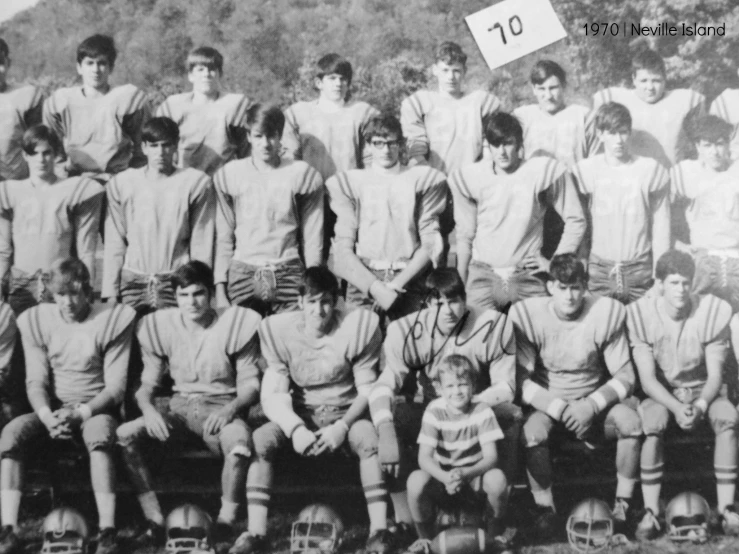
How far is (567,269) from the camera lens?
3.26 metres

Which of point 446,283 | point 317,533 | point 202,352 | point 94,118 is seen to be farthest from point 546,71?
point 317,533

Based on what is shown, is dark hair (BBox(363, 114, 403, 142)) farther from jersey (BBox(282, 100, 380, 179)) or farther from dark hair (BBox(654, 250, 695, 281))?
dark hair (BBox(654, 250, 695, 281))

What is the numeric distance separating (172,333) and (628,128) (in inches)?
76.2

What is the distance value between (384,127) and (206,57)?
2.70 feet

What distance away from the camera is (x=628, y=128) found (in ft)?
11.7

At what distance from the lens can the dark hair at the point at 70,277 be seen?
Answer: 3.33 m

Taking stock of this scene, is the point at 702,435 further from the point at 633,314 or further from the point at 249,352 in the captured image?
the point at 249,352

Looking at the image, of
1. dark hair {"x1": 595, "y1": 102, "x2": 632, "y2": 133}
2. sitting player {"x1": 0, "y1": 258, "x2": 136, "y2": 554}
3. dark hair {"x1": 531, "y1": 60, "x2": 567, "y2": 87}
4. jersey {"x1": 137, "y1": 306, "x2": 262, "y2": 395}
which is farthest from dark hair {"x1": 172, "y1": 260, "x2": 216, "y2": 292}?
dark hair {"x1": 595, "y1": 102, "x2": 632, "y2": 133}

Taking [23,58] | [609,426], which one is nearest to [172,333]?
[23,58]

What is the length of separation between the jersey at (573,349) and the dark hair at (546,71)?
94cm

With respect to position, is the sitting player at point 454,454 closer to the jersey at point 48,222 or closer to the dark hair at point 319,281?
the dark hair at point 319,281

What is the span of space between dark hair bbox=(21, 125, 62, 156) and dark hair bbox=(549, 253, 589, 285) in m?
1.99

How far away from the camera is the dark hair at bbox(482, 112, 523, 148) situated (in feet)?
11.4

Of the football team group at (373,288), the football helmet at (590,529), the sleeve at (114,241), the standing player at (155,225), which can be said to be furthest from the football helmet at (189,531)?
the football helmet at (590,529)
